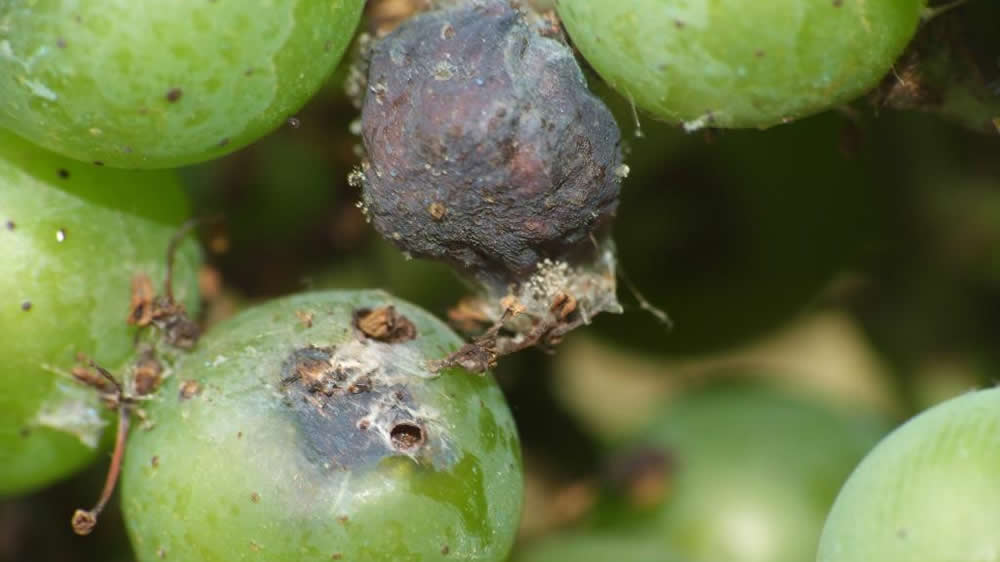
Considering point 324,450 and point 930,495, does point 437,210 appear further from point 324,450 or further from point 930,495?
point 930,495

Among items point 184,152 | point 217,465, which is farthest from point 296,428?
point 184,152

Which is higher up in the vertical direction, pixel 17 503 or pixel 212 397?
pixel 212 397

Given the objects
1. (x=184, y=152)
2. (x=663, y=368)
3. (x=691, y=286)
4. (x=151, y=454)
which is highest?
(x=184, y=152)

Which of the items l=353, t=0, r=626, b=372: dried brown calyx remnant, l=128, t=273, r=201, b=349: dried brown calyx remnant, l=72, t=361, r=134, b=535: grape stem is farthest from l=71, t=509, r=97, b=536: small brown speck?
l=353, t=0, r=626, b=372: dried brown calyx remnant

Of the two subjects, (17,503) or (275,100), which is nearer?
(275,100)

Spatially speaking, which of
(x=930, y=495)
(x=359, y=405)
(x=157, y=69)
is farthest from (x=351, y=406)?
(x=930, y=495)

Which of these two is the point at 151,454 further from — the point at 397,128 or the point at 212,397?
the point at 397,128

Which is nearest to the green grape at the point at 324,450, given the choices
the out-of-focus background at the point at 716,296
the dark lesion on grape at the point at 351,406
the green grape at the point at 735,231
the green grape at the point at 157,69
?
the dark lesion on grape at the point at 351,406
